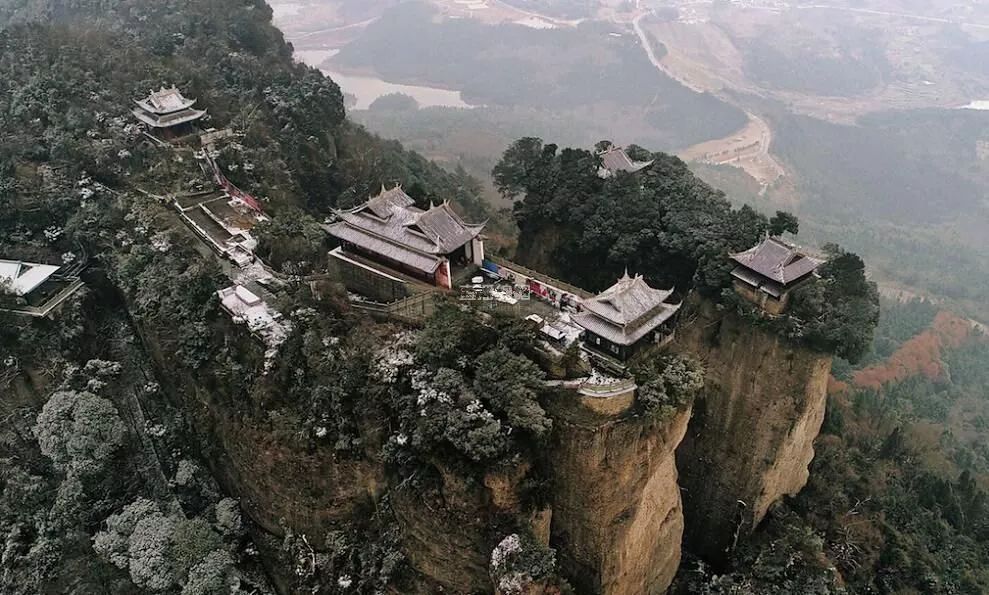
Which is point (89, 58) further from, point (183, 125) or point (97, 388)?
point (97, 388)

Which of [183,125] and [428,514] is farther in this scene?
[183,125]

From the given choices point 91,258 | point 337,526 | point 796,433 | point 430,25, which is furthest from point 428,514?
point 430,25

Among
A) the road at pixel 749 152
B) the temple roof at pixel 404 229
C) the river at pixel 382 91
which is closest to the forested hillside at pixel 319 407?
the temple roof at pixel 404 229

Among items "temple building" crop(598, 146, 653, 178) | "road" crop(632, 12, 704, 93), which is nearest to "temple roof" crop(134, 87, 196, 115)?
"temple building" crop(598, 146, 653, 178)

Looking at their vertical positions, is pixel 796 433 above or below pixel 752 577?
above

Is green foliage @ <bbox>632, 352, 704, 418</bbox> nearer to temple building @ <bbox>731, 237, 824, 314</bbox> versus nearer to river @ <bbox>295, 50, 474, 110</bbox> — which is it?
temple building @ <bbox>731, 237, 824, 314</bbox>

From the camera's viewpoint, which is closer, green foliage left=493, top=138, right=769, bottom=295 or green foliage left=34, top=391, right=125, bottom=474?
green foliage left=34, top=391, right=125, bottom=474
